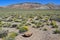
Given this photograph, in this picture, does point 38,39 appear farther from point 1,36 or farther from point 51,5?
point 51,5

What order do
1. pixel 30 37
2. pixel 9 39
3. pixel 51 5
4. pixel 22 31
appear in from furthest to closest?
pixel 51 5 → pixel 22 31 → pixel 30 37 → pixel 9 39

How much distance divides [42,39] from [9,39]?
3.29m

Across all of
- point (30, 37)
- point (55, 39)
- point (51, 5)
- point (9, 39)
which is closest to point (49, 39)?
point (55, 39)

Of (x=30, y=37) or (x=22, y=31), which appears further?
(x=22, y=31)

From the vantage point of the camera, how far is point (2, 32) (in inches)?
580

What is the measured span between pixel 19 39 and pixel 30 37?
120 centimetres

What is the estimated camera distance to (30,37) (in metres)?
14.9

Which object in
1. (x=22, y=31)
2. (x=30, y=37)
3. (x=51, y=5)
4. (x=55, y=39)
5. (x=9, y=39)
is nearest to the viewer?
(x=9, y=39)

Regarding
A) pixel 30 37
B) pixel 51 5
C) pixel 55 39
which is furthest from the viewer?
pixel 51 5

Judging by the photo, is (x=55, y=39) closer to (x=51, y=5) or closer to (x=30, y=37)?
(x=30, y=37)

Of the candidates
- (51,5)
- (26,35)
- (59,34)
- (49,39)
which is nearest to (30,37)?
(26,35)

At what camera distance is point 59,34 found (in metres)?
15.5

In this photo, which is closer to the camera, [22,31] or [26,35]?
[26,35]

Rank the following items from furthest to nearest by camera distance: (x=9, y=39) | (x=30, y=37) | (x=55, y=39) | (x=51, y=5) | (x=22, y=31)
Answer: (x=51, y=5)
(x=22, y=31)
(x=30, y=37)
(x=55, y=39)
(x=9, y=39)
